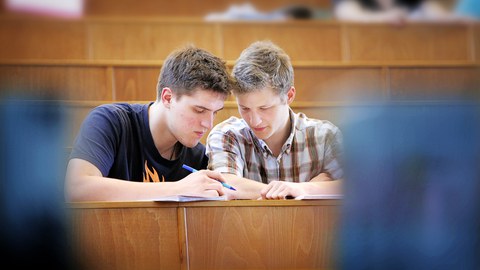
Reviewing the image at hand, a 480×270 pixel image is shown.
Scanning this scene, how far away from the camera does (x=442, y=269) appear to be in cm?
26

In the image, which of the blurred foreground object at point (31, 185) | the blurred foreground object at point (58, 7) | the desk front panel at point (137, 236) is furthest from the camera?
the blurred foreground object at point (58, 7)

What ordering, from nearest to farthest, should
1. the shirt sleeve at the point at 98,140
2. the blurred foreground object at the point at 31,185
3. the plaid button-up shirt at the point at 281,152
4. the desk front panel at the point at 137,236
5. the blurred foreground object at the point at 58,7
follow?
the blurred foreground object at the point at 31,185
the desk front panel at the point at 137,236
the shirt sleeve at the point at 98,140
the plaid button-up shirt at the point at 281,152
the blurred foreground object at the point at 58,7

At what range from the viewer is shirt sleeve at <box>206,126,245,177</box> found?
837mm

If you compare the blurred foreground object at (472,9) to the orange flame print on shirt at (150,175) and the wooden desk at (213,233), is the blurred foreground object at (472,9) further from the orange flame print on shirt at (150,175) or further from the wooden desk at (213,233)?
the orange flame print on shirt at (150,175)

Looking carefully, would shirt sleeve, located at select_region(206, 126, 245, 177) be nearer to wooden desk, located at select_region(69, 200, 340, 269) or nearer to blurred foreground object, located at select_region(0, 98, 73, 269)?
wooden desk, located at select_region(69, 200, 340, 269)

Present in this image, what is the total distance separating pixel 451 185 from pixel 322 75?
1114 millimetres

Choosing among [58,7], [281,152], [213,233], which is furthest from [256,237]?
[58,7]

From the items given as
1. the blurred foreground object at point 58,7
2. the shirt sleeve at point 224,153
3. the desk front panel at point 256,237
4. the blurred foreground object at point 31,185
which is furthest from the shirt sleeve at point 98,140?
the blurred foreground object at point 31,185

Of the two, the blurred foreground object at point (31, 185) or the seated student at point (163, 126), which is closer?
the blurred foreground object at point (31, 185)

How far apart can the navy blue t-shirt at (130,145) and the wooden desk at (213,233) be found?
0.25 m

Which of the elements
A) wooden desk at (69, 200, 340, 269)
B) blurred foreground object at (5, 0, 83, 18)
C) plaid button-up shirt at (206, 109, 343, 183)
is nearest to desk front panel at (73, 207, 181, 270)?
wooden desk at (69, 200, 340, 269)

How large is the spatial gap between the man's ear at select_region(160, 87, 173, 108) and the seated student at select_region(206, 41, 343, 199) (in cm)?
7

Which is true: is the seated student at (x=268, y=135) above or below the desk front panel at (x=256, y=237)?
above

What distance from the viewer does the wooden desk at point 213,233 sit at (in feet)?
1.74
